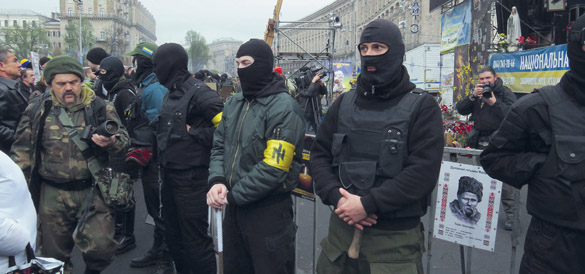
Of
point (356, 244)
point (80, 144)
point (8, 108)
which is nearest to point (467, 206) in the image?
point (356, 244)

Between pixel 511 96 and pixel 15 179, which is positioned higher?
pixel 511 96

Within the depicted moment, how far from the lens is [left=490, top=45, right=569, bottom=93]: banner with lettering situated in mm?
9484

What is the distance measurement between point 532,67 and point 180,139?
977 cm

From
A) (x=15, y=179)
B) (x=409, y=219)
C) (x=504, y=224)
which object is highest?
(x=15, y=179)

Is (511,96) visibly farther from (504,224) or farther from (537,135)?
(537,135)

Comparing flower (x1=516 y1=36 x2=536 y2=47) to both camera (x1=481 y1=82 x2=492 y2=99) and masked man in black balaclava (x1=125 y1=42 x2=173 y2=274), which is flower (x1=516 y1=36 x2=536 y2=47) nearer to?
camera (x1=481 y1=82 x2=492 y2=99)

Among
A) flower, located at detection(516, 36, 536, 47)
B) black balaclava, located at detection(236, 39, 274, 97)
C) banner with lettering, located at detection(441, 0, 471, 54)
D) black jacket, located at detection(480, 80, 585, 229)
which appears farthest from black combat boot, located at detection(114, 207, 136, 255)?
banner with lettering, located at detection(441, 0, 471, 54)

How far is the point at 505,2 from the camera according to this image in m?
14.8

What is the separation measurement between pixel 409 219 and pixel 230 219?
1.23 metres

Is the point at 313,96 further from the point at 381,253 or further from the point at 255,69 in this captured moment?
the point at 381,253

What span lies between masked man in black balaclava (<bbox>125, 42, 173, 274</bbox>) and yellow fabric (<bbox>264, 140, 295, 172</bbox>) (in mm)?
1875

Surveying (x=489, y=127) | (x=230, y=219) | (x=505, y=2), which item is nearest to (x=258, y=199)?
(x=230, y=219)

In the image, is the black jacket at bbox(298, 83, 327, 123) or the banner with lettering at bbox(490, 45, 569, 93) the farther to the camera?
the black jacket at bbox(298, 83, 327, 123)

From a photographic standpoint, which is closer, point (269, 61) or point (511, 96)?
point (269, 61)
